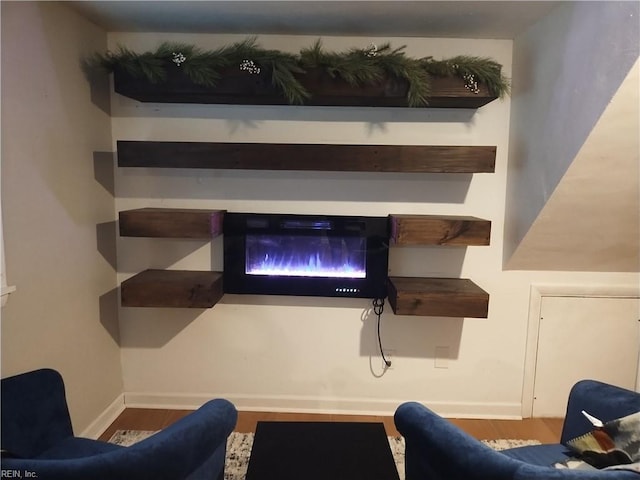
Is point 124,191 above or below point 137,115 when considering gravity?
below

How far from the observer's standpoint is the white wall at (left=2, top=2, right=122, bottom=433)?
6.25 ft

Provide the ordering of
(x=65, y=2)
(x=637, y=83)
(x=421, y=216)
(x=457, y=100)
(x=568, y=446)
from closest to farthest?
(x=637, y=83) < (x=568, y=446) < (x=65, y=2) < (x=457, y=100) < (x=421, y=216)

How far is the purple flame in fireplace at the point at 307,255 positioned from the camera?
2713mm

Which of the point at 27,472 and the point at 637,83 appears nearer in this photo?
the point at 27,472

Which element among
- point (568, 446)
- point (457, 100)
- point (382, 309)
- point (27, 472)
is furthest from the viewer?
point (382, 309)

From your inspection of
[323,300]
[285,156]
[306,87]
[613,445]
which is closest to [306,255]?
[323,300]

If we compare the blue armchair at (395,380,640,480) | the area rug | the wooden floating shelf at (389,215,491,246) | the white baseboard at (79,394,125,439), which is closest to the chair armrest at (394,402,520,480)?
the blue armchair at (395,380,640,480)

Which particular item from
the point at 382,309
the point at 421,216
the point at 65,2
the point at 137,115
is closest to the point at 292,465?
the point at 382,309

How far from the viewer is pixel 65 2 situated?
2191mm

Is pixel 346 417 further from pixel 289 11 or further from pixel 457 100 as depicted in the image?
pixel 289 11

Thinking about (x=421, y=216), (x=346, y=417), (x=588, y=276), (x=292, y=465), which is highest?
(x=421, y=216)

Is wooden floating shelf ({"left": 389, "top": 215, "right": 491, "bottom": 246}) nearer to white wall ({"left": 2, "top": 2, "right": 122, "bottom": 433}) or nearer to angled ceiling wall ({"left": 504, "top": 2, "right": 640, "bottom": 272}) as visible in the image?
angled ceiling wall ({"left": 504, "top": 2, "right": 640, "bottom": 272})

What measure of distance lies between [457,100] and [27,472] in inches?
92.7

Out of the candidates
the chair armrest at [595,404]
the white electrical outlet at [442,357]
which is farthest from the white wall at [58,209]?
the chair armrest at [595,404]
